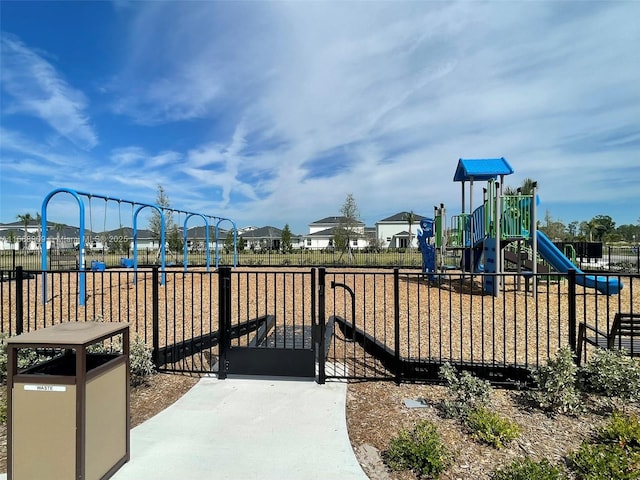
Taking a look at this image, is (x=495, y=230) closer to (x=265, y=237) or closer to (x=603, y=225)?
(x=265, y=237)

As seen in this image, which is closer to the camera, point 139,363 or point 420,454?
point 420,454

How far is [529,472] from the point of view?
2.42 metres

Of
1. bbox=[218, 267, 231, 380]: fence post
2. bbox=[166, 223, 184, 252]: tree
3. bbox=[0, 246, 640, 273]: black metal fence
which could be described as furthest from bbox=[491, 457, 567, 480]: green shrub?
bbox=[166, 223, 184, 252]: tree

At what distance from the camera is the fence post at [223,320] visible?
184 inches

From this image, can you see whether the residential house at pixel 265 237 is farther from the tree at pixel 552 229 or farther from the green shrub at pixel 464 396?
the green shrub at pixel 464 396

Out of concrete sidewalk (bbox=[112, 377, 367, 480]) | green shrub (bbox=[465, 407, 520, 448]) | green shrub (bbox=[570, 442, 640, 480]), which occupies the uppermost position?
green shrub (bbox=[570, 442, 640, 480])

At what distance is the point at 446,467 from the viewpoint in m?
2.76

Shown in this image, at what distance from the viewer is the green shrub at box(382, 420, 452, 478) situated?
2.69 metres

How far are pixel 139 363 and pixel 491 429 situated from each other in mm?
3765

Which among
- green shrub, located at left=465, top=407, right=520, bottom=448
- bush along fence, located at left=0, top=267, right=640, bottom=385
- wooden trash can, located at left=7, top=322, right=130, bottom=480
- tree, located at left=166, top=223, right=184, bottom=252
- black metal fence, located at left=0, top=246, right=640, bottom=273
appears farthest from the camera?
tree, located at left=166, top=223, right=184, bottom=252

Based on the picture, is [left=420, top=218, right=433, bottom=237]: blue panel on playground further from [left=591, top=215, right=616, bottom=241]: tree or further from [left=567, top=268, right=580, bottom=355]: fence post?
[left=591, top=215, right=616, bottom=241]: tree

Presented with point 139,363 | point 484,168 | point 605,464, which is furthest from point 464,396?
point 484,168

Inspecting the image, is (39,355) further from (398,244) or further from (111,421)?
(398,244)

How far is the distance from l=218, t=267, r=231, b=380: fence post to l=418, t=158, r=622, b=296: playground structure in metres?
7.16
